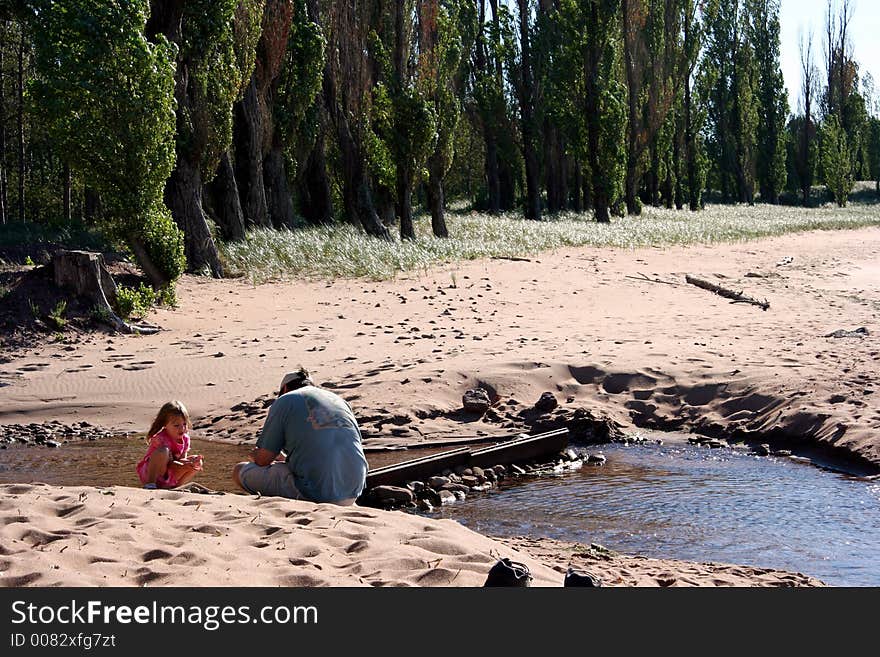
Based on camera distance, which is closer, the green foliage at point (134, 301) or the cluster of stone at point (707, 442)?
the cluster of stone at point (707, 442)

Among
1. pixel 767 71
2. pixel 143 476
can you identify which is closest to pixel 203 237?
pixel 143 476

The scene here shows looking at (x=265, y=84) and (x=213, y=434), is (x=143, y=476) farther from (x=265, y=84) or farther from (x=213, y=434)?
(x=265, y=84)

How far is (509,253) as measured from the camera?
19906mm

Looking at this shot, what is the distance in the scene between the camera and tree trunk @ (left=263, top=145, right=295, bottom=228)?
2364 cm

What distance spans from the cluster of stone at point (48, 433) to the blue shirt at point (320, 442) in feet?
12.9

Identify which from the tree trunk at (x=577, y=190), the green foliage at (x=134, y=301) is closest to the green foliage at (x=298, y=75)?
the green foliage at (x=134, y=301)

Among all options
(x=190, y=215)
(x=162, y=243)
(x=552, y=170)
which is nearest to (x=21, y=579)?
(x=162, y=243)

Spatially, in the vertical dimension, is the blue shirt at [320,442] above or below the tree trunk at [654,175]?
below

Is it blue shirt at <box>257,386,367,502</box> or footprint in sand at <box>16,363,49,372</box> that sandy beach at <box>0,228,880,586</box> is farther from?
blue shirt at <box>257,386,367,502</box>

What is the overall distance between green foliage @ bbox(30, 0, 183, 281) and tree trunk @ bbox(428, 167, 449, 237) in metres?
10.9

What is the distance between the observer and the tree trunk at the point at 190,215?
56.6 ft

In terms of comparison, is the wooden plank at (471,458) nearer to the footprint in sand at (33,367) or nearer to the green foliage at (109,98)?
the footprint in sand at (33,367)

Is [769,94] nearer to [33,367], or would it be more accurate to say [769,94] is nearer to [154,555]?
[33,367]

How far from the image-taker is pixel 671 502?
23.8 feet
